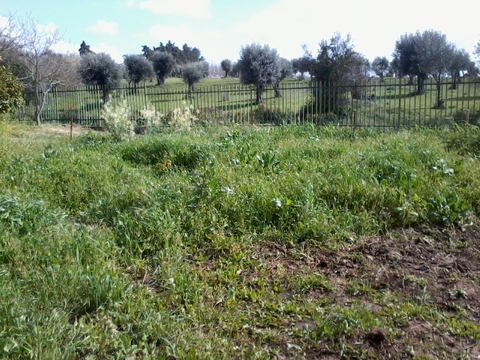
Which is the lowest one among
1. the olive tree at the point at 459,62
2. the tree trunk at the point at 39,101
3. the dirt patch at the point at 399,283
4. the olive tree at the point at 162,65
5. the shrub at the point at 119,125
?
the dirt patch at the point at 399,283

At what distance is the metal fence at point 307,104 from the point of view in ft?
42.1

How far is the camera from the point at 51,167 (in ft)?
21.3

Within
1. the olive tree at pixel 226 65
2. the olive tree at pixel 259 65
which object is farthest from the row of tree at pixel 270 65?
the olive tree at pixel 226 65

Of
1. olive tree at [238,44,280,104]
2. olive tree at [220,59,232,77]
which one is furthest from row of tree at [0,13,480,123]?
olive tree at [220,59,232,77]

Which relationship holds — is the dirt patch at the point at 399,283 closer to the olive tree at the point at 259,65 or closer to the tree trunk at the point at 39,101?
the tree trunk at the point at 39,101

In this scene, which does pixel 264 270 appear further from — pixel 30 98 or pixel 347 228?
pixel 30 98

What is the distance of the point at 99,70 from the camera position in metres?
22.5

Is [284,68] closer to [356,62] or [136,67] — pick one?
[356,62]

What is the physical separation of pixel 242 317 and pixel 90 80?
863 inches

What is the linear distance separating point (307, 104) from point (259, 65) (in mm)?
7332

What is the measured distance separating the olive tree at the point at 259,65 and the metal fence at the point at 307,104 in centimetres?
326

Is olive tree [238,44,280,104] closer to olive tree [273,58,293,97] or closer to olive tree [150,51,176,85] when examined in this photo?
olive tree [273,58,293,97]

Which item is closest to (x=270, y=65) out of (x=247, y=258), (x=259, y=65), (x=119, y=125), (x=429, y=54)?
(x=259, y=65)

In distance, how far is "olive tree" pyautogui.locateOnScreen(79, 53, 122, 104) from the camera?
22.3m
